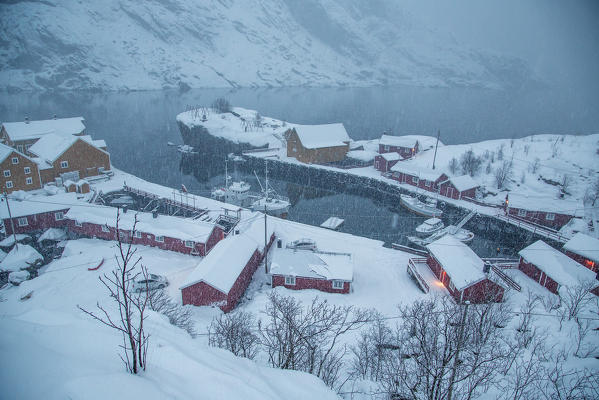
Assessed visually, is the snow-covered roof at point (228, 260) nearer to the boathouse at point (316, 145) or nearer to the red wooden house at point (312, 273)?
the red wooden house at point (312, 273)

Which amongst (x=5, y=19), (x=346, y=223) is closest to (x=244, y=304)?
(x=346, y=223)

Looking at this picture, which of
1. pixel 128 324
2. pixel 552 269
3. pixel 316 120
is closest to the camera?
pixel 128 324

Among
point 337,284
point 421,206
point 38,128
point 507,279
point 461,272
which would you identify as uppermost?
point 38,128

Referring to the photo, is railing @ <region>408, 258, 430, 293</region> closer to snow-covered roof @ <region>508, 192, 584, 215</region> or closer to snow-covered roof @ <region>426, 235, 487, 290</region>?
snow-covered roof @ <region>426, 235, 487, 290</region>

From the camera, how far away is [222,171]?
5841 cm

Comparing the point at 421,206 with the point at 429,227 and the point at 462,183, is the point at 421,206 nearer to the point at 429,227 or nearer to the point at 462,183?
the point at 429,227

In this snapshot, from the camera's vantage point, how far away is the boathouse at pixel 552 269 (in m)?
24.2

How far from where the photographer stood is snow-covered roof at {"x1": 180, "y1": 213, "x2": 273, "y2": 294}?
2081cm

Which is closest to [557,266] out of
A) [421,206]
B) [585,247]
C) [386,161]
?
[585,247]

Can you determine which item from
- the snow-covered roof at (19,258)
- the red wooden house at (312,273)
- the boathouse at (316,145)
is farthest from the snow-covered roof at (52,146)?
Answer: the red wooden house at (312,273)

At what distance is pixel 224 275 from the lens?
71.0 ft

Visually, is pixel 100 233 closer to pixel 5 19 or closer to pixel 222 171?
pixel 222 171

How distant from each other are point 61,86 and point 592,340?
621 ft

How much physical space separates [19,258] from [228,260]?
16.2 meters
